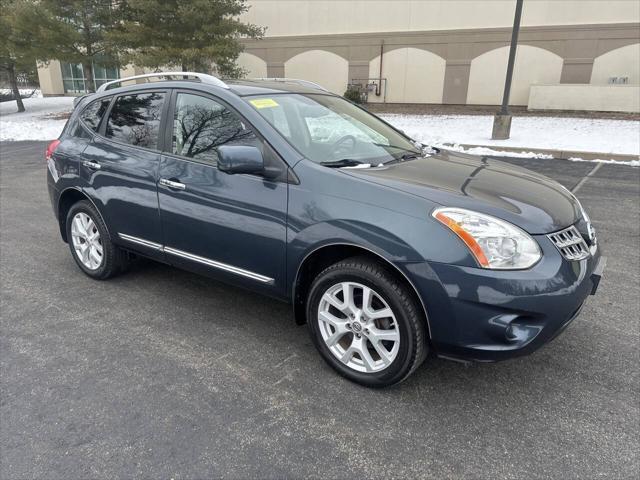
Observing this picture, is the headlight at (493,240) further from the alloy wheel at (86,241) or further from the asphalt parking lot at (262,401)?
the alloy wheel at (86,241)

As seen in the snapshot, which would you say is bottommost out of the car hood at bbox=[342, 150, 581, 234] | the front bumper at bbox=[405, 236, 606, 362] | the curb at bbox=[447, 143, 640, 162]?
the curb at bbox=[447, 143, 640, 162]

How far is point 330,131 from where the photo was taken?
3430 mm

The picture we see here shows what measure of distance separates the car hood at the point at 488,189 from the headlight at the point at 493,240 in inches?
2.3

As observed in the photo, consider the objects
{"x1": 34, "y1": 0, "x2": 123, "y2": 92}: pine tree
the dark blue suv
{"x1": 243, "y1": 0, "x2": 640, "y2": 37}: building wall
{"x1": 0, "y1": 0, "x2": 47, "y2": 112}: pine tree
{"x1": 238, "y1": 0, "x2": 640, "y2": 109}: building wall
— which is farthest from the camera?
{"x1": 238, "y1": 0, "x2": 640, "y2": 109}: building wall

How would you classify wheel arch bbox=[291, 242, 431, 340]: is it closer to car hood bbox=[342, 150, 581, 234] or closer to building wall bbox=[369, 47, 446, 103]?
car hood bbox=[342, 150, 581, 234]

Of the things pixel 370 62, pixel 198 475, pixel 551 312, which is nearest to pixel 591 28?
pixel 370 62

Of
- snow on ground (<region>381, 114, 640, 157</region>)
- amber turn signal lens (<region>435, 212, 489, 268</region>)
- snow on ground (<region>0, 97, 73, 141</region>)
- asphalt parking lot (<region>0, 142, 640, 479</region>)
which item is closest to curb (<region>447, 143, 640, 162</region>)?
snow on ground (<region>381, 114, 640, 157</region>)

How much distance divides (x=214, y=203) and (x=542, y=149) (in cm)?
986

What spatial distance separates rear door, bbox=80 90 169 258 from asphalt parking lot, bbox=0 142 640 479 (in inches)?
24.0

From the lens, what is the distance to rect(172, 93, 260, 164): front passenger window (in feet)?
10.5

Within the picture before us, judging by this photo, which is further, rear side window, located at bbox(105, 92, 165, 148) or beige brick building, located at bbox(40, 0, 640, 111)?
beige brick building, located at bbox(40, 0, 640, 111)

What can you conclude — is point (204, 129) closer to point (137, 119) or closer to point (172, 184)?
point (172, 184)

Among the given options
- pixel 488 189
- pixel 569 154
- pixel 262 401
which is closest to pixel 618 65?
pixel 569 154

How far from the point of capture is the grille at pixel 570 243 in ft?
8.20
